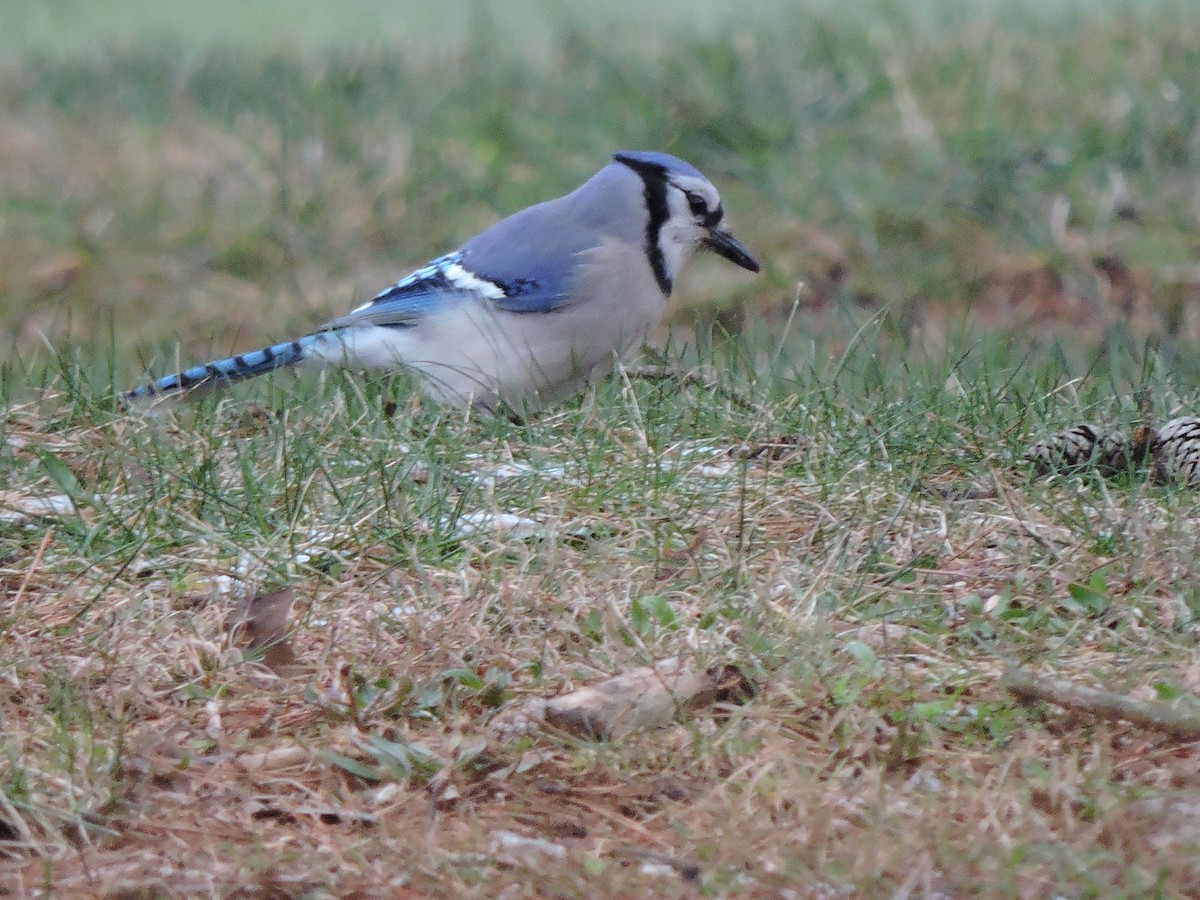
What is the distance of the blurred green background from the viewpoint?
22.0 feet

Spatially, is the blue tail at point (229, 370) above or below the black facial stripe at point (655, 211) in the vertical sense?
below

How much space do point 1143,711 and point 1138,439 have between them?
51.2 inches

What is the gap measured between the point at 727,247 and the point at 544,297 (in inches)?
26.2

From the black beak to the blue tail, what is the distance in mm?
1158

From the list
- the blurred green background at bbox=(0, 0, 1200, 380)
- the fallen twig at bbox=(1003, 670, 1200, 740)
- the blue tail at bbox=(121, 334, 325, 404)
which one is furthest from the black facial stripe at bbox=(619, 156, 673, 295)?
the fallen twig at bbox=(1003, 670, 1200, 740)

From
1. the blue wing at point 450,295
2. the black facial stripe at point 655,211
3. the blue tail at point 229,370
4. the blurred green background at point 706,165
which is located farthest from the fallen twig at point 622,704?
the blurred green background at point 706,165

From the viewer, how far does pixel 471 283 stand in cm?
493

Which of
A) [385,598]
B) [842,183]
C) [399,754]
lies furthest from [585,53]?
[399,754]

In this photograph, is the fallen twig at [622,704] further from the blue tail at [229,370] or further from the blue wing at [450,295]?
the blue wing at [450,295]

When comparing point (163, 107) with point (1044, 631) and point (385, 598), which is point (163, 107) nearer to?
point (385, 598)

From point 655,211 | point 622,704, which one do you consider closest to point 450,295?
point 655,211

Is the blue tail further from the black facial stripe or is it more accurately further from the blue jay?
the black facial stripe

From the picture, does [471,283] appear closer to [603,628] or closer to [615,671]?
[603,628]

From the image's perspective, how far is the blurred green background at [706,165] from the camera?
6703mm
